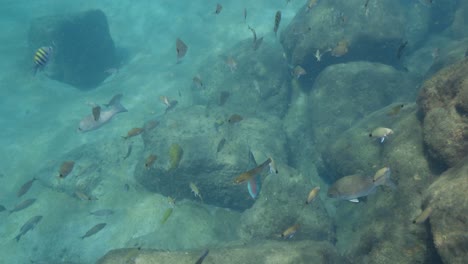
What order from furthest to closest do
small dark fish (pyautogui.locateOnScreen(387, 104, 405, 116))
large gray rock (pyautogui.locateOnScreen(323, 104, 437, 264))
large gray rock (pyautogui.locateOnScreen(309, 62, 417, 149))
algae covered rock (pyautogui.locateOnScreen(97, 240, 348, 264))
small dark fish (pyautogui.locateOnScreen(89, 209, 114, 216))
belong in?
large gray rock (pyautogui.locateOnScreen(309, 62, 417, 149)), small dark fish (pyautogui.locateOnScreen(89, 209, 114, 216)), small dark fish (pyautogui.locateOnScreen(387, 104, 405, 116)), algae covered rock (pyautogui.locateOnScreen(97, 240, 348, 264)), large gray rock (pyautogui.locateOnScreen(323, 104, 437, 264))

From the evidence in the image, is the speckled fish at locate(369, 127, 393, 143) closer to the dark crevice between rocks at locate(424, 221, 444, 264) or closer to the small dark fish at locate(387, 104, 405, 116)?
the small dark fish at locate(387, 104, 405, 116)

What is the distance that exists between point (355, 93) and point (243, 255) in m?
7.15

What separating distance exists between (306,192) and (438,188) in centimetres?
377

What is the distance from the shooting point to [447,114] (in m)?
5.11

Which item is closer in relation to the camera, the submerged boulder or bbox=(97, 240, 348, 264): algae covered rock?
bbox=(97, 240, 348, 264): algae covered rock

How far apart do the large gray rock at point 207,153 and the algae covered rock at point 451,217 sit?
17.5 ft

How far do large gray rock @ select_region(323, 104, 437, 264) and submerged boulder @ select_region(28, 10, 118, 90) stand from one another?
1573 cm

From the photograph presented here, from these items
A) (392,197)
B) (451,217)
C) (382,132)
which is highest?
(451,217)

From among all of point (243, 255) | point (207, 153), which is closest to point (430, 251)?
point (243, 255)

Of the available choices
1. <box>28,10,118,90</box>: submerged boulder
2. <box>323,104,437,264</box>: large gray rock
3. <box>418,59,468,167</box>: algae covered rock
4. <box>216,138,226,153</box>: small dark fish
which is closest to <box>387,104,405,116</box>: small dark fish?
<box>323,104,437,264</box>: large gray rock

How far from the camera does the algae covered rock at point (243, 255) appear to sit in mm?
5020

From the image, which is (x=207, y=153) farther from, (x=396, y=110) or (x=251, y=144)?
(x=396, y=110)

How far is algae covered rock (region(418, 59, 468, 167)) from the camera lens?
492 cm

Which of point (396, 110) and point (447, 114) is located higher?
point (447, 114)
